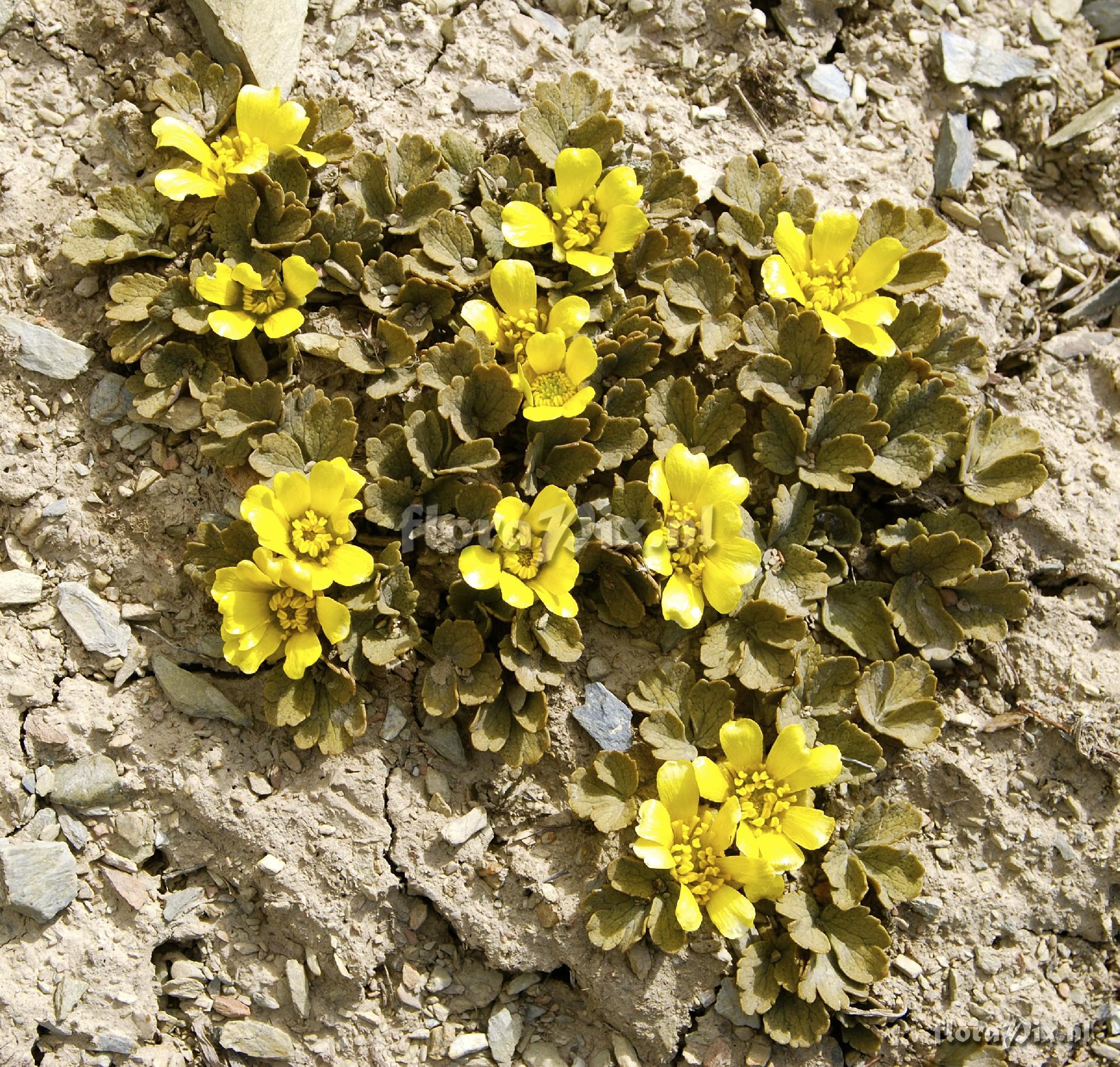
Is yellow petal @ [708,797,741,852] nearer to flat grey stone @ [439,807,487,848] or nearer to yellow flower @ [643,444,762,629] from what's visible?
yellow flower @ [643,444,762,629]

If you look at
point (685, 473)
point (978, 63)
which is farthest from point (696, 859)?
point (978, 63)

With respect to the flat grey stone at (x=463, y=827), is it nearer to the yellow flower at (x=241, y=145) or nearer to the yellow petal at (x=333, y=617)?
the yellow petal at (x=333, y=617)

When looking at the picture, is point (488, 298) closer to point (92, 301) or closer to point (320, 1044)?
point (92, 301)

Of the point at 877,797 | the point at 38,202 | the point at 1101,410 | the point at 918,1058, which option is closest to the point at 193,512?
the point at 38,202

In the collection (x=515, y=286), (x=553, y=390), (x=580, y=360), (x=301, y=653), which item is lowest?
(x=301, y=653)

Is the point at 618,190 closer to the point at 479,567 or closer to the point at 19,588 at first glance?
the point at 479,567

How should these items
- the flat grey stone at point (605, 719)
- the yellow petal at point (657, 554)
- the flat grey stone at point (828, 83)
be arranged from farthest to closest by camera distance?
the flat grey stone at point (828, 83) < the flat grey stone at point (605, 719) < the yellow petal at point (657, 554)

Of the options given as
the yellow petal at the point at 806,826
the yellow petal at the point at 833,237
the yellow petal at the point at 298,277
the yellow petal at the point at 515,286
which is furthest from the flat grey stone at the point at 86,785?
the yellow petal at the point at 833,237
